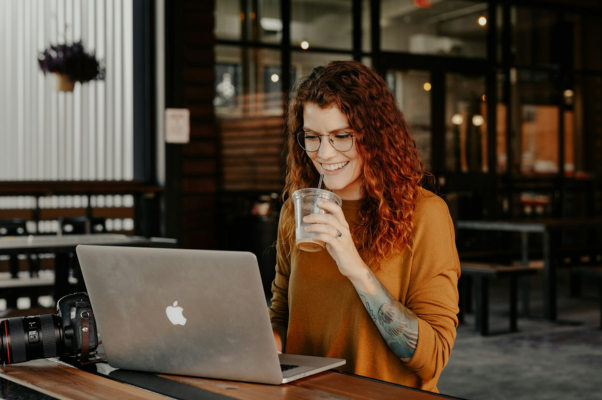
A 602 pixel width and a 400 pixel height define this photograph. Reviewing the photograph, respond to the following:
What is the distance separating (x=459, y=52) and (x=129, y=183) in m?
4.46

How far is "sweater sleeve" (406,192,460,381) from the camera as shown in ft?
5.08

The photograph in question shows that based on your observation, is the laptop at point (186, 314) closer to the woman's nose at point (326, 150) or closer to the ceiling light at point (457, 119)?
the woman's nose at point (326, 150)

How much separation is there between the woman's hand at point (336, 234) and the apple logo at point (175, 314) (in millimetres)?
284

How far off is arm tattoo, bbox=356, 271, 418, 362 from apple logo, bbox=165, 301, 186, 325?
0.39 metres

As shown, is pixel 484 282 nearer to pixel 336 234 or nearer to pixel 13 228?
pixel 13 228

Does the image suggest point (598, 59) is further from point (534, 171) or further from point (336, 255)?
point (336, 255)

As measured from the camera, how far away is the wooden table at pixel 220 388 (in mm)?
1292

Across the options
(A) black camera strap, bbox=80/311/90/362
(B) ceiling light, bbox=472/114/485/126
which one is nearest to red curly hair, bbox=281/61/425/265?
(A) black camera strap, bbox=80/311/90/362

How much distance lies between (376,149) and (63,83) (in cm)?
459

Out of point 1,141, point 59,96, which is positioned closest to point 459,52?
point 59,96

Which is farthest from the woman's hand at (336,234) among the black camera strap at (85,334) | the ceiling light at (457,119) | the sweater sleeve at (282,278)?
the ceiling light at (457,119)

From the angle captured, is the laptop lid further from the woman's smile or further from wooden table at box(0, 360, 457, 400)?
the woman's smile

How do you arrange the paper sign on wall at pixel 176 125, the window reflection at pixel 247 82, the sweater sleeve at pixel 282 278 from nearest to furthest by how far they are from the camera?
the sweater sleeve at pixel 282 278, the paper sign on wall at pixel 176 125, the window reflection at pixel 247 82

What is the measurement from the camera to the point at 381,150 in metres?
1.67
